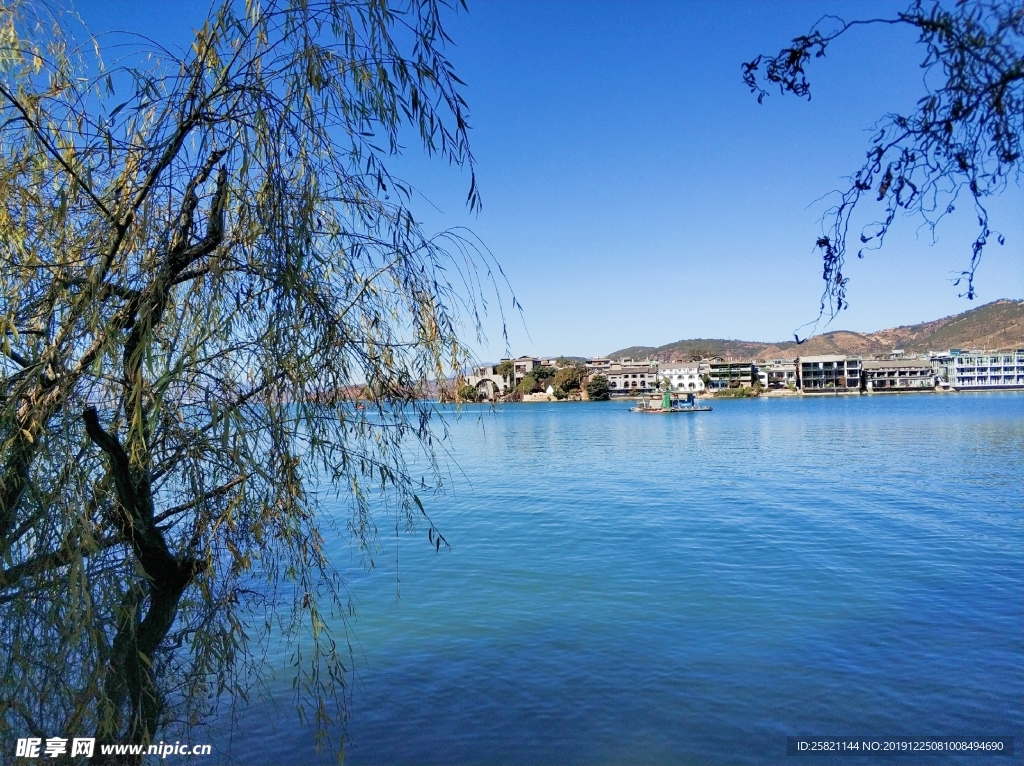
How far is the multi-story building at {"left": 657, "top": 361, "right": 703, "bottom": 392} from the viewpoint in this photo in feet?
411

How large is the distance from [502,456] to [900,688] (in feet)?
92.2

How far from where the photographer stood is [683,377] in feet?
416

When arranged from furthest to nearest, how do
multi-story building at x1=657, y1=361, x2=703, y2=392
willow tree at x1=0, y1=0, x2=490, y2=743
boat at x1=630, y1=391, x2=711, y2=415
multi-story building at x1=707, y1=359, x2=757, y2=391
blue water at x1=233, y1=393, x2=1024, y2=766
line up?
1. multi-story building at x1=707, y1=359, x2=757, y2=391
2. multi-story building at x1=657, y1=361, x2=703, y2=392
3. boat at x1=630, y1=391, x2=711, y2=415
4. blue water at x1=233, y1=393, x2=1024, y2=766
5. willow tree at x1=0, y1=0, x2=490, y2=743

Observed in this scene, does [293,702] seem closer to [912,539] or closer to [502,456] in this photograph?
[912,539]

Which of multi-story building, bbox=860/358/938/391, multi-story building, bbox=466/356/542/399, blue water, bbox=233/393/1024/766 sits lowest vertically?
blue water, bbox=233/393/1024/766

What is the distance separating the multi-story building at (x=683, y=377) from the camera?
411 feet

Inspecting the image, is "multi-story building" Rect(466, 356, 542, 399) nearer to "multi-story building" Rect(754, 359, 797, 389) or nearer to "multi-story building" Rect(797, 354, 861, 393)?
"multi-story building" Rect(797, 354, 861, 393)

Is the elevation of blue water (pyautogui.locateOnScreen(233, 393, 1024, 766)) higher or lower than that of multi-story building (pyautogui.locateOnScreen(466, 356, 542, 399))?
lower

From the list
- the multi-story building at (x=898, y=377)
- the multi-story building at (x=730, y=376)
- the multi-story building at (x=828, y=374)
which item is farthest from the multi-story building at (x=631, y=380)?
the multi-story building at (x=898, y=377)

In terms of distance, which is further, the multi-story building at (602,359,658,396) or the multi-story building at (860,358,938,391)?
the multi-story building at (602,359,658,396)

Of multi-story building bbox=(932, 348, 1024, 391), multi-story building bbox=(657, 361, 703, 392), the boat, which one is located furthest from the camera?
multi-story building bbox=(657, 361, 703, 392)

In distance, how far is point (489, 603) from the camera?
1041cm

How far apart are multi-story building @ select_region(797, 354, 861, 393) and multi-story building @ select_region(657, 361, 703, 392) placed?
18.4 meters

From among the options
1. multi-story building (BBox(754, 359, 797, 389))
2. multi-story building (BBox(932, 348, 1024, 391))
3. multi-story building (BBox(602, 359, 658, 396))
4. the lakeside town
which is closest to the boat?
the lakeside town
